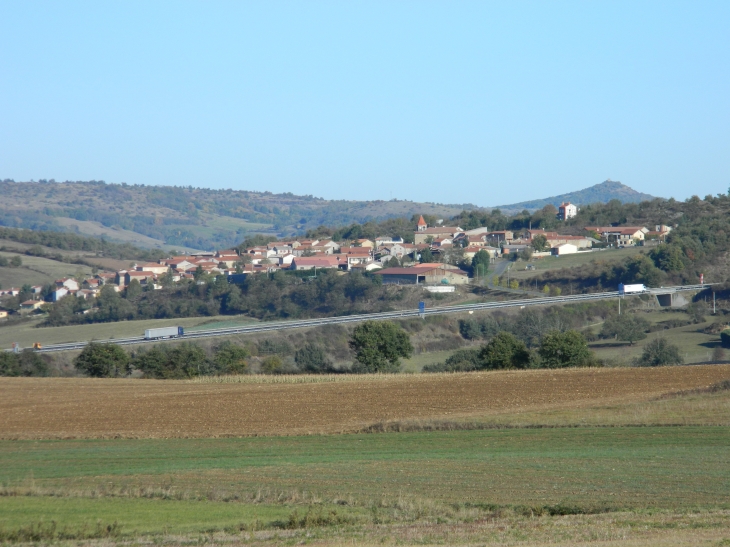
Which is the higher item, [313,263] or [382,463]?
[313,263]

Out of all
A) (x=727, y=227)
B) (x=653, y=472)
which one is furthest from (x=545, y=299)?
(x=653, y=472)

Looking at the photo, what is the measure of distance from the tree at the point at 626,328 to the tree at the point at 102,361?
35125 mm

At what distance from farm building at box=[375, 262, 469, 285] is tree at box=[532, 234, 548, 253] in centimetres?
1461

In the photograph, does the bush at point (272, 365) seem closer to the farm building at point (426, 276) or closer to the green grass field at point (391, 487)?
the green grass field at point (391, 487)

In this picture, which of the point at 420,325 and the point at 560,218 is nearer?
the point at 420,325

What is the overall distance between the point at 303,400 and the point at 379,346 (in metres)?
15.7

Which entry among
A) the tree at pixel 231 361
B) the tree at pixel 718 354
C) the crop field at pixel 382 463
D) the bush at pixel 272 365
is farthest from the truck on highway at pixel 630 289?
the tree at pixel 231 361

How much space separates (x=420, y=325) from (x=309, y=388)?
3316 cm

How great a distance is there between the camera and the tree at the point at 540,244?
373ft

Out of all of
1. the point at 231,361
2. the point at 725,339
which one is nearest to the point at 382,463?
the point at 231,361

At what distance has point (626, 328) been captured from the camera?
6369 centimetres

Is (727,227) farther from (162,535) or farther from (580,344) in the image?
(162,535)

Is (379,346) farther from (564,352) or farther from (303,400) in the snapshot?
(303,400)

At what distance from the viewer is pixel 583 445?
2275cm
